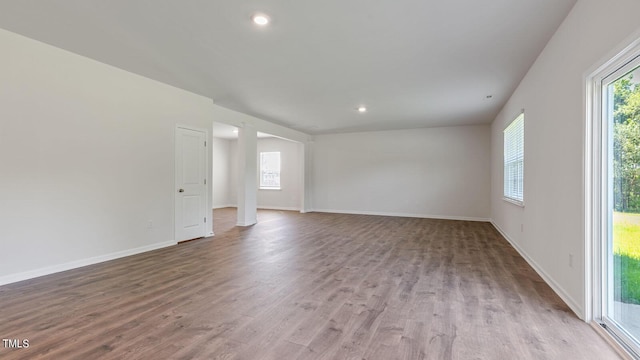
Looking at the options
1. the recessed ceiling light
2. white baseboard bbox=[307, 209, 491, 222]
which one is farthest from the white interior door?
white baseboard bbox=[307, 209, 491, 222]

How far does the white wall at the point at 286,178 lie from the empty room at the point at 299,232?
13.3ft

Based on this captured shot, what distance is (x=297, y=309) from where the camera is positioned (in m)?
2.48

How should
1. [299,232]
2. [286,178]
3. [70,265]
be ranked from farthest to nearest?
[286,178], [299,232], [70,265]

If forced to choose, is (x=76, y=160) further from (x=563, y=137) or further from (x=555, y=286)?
(x=555, y=286)

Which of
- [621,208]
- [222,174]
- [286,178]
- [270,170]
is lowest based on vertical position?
[621,208]

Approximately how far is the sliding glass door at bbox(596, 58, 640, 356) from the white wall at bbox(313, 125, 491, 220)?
6166 millimetres

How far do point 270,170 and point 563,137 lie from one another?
28.9 feet

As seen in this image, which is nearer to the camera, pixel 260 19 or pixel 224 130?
pixel 260 19

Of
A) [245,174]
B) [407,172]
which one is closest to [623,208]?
[245,174]

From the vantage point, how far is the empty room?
200 cm

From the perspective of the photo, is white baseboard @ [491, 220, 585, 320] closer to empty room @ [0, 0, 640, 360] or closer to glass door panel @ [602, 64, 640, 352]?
empty room @ [0, 0, 640, 360]

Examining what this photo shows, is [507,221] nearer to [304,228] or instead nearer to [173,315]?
[304,228]

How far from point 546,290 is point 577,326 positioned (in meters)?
0.77

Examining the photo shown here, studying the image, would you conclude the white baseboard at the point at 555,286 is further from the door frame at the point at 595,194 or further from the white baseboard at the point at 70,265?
the white baseboard at the point at 70,265
